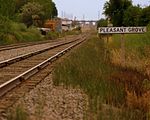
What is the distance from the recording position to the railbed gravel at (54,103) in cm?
791

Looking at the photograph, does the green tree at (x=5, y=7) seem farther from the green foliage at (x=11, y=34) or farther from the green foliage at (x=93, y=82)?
the green foliage at (x=93, y=82)

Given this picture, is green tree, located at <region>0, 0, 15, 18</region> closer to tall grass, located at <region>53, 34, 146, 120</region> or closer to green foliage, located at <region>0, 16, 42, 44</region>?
green foliage, located at <region>0, 16, 42, 44</region>

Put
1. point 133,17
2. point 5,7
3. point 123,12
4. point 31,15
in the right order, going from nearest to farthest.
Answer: point 133,17
point 5,7
point 123,12
point 31,15

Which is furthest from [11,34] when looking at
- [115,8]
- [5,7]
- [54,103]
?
[54,103]

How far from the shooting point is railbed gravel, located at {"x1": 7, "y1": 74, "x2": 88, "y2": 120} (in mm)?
7906

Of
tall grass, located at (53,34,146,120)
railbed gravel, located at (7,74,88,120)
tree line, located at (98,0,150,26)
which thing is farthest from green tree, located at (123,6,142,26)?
railbed gravel, located at (7,74,88,120)

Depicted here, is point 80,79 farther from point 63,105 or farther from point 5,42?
point 5,42

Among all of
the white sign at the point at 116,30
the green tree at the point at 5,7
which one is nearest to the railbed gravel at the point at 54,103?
the white sign at the point at 116,30

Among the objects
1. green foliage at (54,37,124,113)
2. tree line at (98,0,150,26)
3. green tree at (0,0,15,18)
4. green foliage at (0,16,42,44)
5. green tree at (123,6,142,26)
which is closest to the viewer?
green foliage at (54,37,124,113)

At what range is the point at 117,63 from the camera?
680 inches

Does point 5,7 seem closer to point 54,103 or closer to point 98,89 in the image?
point 98,89

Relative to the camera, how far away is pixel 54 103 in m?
9.16

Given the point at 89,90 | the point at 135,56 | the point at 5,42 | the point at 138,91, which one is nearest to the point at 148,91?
the point at 138,91

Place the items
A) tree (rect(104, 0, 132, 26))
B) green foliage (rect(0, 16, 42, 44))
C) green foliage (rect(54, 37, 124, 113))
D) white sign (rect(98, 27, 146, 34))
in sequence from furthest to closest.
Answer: tree (rect(104, 0, 132, 26))
green foliage (rect(0, 16, 42, 44))
white sign (rect(98, 27, 146, 34))
green foliage (rect(54, 37, 124, 113))
